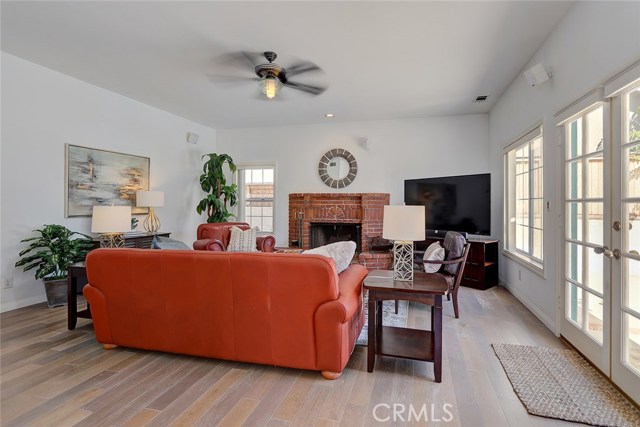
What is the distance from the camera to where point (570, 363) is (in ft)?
7.72

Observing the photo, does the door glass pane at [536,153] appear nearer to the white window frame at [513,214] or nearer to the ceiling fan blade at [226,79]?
the white window frame at [513,214]

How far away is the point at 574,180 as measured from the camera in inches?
103

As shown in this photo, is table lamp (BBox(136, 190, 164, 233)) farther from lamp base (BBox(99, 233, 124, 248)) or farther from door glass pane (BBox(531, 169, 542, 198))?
door glass pane (BBox(531, 169, 542, 198))

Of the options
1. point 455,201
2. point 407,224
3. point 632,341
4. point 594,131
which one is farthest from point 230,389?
point 455,201

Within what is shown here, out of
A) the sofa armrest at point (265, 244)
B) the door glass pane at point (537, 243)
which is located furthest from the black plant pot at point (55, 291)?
the door glass pane at point (537, 243)

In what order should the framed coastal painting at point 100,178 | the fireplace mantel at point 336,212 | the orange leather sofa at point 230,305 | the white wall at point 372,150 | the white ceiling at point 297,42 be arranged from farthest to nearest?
the fireplace mantel at point 336,212
the white wall at point 372,150
the framed coastal painting at point 100,178
the white ceiling at point 297,42
the orange leather sofa at point 230,305

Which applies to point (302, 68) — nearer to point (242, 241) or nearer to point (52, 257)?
point (242, 241)

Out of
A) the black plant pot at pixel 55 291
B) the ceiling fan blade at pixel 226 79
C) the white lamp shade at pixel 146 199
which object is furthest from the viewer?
the white lamp shade at pixel 146 199

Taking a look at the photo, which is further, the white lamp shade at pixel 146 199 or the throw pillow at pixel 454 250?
the white lamp shade at pixel 146 199

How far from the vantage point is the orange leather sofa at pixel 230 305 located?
2092 mm

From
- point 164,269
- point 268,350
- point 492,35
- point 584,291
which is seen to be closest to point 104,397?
point 164,269

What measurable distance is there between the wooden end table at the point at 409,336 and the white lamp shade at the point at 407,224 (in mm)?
332

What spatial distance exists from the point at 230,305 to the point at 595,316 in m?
2.60

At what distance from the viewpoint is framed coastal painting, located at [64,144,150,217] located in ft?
13.4
